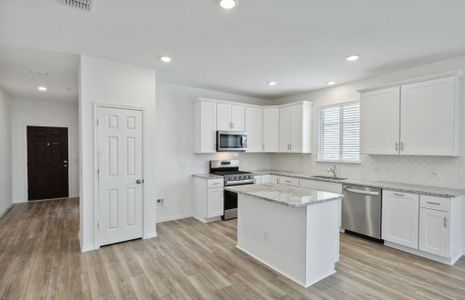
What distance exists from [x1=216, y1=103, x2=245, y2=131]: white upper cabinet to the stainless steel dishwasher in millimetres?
2532

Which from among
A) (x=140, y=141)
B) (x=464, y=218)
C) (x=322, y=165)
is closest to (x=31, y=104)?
(x=140, y=141)

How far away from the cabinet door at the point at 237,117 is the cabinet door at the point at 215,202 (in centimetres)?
145

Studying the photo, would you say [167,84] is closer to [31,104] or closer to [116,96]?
[116,96]

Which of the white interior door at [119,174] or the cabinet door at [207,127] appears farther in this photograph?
the cabinet door at [207,127]

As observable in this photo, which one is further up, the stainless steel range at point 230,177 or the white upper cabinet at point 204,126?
the white upper cabinet at point 204,126

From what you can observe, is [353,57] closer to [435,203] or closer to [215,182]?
[435,203]

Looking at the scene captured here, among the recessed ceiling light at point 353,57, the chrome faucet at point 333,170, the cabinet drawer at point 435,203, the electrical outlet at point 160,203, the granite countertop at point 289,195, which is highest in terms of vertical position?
the recessed ceiling light at point 353,57

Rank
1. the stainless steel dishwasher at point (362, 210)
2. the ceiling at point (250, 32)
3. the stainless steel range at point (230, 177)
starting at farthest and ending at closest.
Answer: the stainless steel range at point (230, 177)
the stainless steel dishwasher at point (362, 210)
the ceiling at point (250, 32)

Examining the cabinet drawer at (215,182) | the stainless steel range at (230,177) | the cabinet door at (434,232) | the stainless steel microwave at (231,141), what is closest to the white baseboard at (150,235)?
the cabinet drawer at (215,182)

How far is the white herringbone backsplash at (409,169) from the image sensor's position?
3.50 m

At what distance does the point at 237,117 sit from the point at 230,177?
4.51 feet

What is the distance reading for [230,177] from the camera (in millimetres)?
5074

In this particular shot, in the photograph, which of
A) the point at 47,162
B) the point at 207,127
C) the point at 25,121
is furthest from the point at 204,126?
the point at 25,121

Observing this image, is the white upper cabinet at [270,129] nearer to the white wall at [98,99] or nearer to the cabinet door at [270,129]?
the cabinet door at [270,129]
